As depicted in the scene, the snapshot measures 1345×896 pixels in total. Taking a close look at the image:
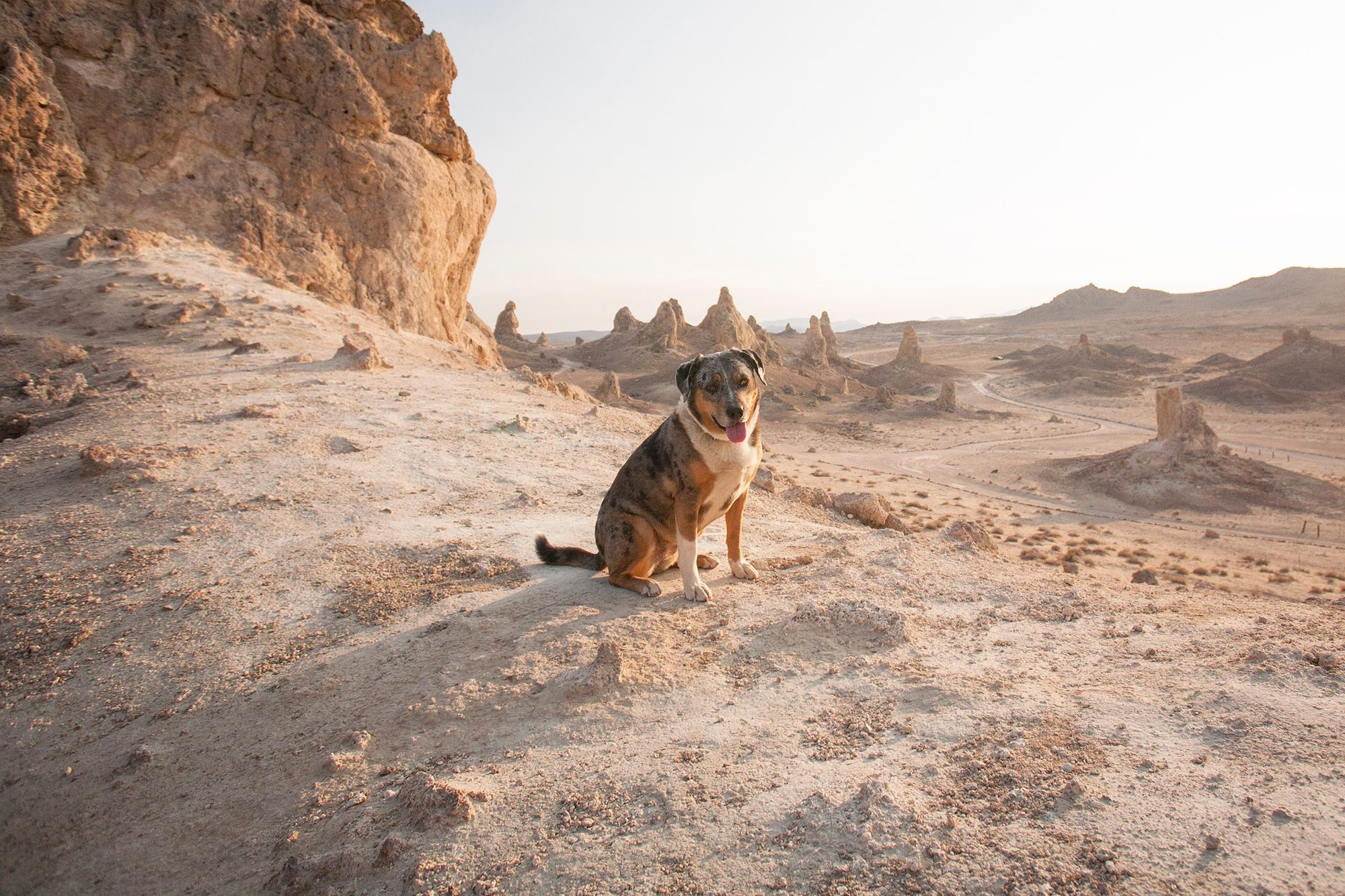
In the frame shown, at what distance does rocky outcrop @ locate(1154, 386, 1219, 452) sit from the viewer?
76.0 ft

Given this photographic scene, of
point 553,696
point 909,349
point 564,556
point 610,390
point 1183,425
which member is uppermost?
point 909,349

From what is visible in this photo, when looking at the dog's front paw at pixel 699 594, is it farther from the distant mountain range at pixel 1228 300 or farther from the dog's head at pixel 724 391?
the distant mountain range at pixel 1228 300

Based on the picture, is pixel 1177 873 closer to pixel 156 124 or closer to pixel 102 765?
pixel 102 765

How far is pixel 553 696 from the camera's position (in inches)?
157

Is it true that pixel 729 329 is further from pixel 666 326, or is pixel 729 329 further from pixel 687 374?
pixel 687 374

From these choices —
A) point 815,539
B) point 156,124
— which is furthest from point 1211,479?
point 156,124

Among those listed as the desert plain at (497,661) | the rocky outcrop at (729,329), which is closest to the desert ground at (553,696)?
the desert plain at (497,661)

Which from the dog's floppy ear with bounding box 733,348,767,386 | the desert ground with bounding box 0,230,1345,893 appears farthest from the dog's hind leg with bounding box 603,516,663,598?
the dog's floppy ear with bounding box 733,348,767,386

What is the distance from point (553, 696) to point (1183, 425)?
2597 centimetres

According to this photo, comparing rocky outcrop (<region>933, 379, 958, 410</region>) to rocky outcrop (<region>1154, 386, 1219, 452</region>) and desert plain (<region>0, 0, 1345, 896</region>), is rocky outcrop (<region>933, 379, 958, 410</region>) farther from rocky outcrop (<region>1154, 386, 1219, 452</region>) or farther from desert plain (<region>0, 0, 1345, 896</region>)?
desert plain (<region>0, 0, 1345, 896</region>)

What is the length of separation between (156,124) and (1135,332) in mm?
94573

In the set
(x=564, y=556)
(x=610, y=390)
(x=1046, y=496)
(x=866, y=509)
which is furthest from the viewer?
(x=610, y=390)

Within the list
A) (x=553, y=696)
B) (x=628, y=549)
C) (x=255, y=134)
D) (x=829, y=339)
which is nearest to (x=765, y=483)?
(x=628, y=549)

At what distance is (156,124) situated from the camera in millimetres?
17359
